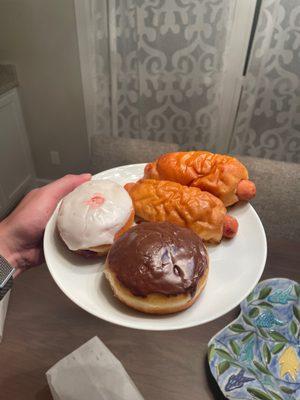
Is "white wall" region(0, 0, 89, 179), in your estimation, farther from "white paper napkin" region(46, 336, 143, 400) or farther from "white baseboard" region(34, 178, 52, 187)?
"white paper napkin" region(46, 336, 143, 400)

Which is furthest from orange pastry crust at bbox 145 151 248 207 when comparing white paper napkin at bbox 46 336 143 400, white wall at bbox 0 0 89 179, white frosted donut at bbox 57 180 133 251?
white wall at bbox 0 0 89 179

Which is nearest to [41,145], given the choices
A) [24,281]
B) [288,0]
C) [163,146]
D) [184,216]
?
[163,146]

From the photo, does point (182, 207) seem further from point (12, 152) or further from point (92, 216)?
point (12, 152)

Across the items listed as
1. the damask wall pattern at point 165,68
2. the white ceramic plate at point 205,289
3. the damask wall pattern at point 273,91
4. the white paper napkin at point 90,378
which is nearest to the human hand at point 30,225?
the white ceramic plate at point 205,289

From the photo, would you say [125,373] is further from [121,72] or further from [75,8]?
[75,8]

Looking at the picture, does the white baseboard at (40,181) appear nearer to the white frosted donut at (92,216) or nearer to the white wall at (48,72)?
the white wall at (48,72)
